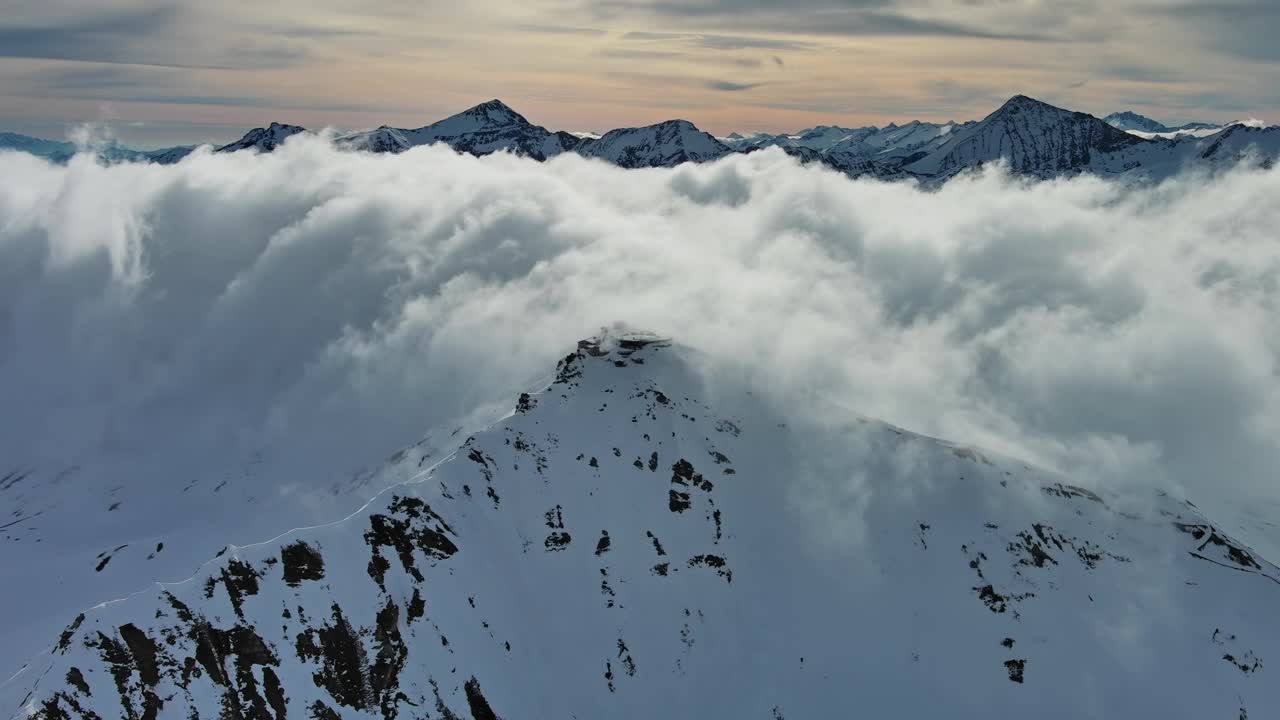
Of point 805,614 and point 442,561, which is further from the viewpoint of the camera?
point 805,614

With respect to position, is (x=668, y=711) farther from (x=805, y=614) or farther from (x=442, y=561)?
(x=442, y=561)

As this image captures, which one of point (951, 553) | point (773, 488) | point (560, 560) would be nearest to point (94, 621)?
point (560, 560)

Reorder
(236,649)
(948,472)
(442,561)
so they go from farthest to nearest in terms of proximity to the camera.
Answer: (948,472)
(442,561)
(236,649)

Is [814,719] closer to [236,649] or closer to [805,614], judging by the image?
[805,614]

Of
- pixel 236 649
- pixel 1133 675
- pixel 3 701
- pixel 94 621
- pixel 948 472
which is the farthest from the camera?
pixel 948 472

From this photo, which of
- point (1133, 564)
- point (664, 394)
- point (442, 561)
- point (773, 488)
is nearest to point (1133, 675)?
point (1133, 564)

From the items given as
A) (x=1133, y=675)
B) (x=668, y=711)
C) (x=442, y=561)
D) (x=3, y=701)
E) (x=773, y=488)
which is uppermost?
(x=3, y=701)

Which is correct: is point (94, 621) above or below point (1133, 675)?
above
